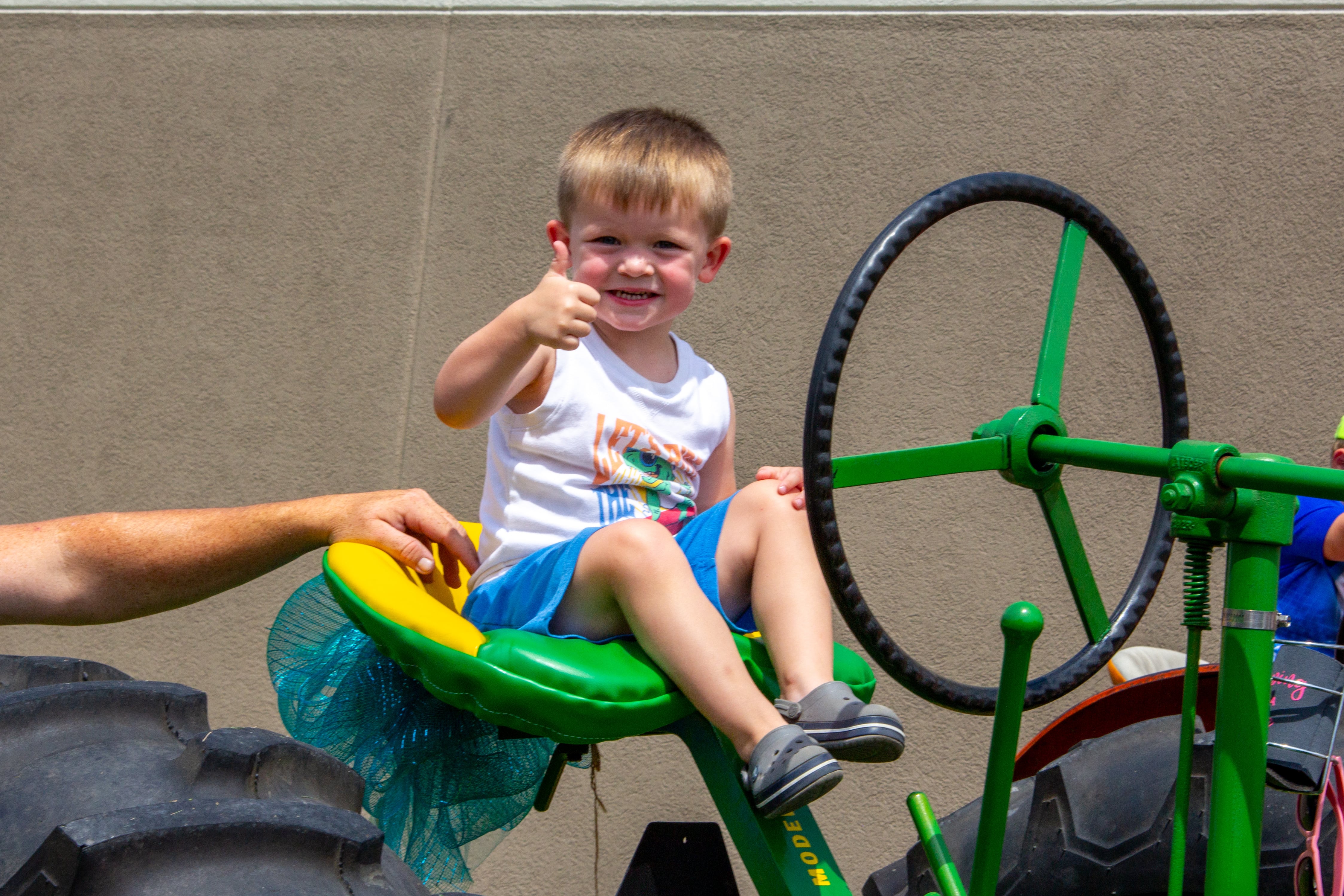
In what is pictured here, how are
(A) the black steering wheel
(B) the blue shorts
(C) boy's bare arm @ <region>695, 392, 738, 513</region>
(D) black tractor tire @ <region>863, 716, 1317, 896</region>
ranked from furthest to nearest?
(C) boy's bare arm @ <region>695, 392, 738, 513</region>
(B) the blue shorts
(D) black tractor tire @ <region>863, 716, 1317, 896</region>
(A) the black steering wheel

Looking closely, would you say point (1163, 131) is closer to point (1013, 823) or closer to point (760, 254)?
point (760, 254)

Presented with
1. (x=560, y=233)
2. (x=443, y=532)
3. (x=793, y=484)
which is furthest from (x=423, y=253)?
(x=793, y=484)

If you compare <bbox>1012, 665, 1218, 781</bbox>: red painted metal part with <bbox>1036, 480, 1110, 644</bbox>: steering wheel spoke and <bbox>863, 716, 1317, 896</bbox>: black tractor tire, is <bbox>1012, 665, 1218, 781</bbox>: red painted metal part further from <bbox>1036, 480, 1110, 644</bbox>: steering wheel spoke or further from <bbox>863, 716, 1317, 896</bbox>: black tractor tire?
<bbox>1036, 480, 1110, 644</bbox>: steering wheel spoke

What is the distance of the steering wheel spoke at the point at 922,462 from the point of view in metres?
0.95

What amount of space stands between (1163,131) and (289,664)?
2.13 metres

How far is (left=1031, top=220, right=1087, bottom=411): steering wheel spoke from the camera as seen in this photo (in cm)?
102

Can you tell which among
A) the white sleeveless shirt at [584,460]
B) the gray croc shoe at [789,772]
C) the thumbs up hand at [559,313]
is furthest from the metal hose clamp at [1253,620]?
the white sleeveless shirt at [584,460]

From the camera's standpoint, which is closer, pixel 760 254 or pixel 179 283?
pixel 760 254

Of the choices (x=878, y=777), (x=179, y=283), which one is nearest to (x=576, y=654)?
(x=878, y=777)

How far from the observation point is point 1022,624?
0.79 metres

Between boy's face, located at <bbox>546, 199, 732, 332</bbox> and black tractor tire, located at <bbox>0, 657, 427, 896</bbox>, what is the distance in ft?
2.26

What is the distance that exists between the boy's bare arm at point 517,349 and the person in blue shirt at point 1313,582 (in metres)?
1.03

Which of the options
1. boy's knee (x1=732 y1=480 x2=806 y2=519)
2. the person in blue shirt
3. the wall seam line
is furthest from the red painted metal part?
the wall seam line

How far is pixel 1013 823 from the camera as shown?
1269 mm
